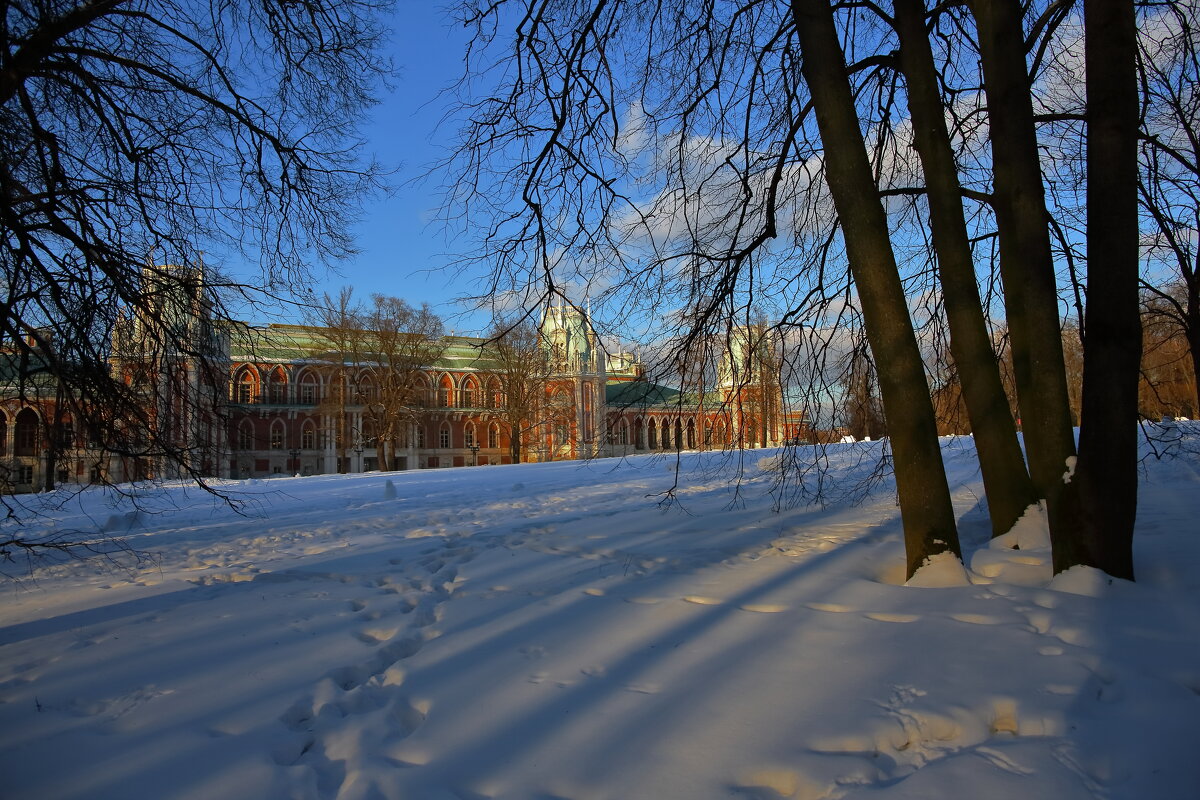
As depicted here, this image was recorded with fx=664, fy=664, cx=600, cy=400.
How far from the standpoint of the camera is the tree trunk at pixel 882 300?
4.64m

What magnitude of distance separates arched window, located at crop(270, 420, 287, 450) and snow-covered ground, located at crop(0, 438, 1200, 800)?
48.0 m

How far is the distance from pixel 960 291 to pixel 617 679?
4178 millimetres

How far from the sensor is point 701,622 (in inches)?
160

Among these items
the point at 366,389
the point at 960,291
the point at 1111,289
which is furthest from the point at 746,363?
the point at 366,389

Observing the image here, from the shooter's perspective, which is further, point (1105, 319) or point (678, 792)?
point (1105, 319)

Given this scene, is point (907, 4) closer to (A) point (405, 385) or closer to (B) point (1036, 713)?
(B) point (1036, 713)

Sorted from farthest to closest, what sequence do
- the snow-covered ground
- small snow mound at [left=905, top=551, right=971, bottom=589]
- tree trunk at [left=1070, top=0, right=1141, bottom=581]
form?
1. small snow mound at [left=905, top=551, right=971, bottom=589]
2. tree trunk at [left=1070, top=0, right=1141, bottom=581]
3. the snow-covered ground

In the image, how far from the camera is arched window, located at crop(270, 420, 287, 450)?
4994 cm

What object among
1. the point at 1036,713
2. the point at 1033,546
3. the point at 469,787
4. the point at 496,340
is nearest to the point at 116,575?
the point at 496,340

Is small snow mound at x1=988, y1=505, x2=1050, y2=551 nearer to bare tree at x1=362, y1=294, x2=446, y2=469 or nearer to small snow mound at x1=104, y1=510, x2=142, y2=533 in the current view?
small snow mound at x1=104, y1=510, x2=142, y2=533

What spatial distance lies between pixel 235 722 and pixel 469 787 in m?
1.30

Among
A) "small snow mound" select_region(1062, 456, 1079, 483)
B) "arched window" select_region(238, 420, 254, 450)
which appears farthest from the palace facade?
"small snow mound" select_region(1062, 456, 1079, 483)

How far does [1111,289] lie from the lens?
12.8ft

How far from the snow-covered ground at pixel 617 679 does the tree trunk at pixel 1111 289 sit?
0.53 metres
